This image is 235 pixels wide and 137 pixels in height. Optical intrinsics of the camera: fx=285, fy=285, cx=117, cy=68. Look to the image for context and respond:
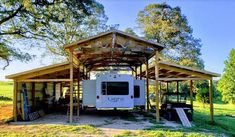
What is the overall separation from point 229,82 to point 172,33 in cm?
1753

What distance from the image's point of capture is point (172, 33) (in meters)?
29.8

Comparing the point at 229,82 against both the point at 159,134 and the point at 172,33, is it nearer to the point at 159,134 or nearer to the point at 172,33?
the point at 172,33

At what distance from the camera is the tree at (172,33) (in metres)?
29.6

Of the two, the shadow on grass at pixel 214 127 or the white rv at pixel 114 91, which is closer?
the shadow on grass at pixel 214 127

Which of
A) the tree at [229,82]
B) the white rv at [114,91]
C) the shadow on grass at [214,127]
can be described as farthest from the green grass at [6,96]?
the tree at [229,82]

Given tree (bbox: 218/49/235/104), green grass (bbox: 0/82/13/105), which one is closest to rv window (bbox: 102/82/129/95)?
green grass (bbox: 0/82/13/105)

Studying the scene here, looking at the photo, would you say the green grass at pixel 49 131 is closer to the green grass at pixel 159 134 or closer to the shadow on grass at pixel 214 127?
the green grass at pixel 159 134

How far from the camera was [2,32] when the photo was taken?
18.9 metres

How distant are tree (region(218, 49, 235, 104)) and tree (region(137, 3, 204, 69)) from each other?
14402 millimetres

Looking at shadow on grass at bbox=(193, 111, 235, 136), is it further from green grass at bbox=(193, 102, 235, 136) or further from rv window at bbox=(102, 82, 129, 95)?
rv window at bbox=(102, 82, 129, 95)

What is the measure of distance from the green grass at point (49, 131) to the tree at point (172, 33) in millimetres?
19760

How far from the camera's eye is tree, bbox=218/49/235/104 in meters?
41.4

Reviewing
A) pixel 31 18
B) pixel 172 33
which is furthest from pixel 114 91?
pixel 172 33

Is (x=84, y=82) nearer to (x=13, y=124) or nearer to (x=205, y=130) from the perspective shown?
(x=13, y=124)
